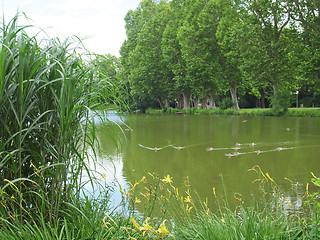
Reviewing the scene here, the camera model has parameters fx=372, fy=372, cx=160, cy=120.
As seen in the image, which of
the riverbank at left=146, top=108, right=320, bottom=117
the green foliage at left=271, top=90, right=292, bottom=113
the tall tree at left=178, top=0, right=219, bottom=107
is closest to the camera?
the riverbank at left=146, top=108, right=320, bottom=117

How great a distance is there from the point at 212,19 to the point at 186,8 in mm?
3814

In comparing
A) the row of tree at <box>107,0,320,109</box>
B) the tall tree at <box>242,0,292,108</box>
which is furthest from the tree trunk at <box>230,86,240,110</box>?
the tall tree at <box>242,0,292,108</box>

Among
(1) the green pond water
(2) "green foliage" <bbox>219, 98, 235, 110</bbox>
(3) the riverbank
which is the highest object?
(2) "green foliage" <bbox>219, 98, 235, 110</bbox>

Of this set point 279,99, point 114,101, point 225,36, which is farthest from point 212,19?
point 114,101

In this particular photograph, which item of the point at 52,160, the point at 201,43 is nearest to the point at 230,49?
the point at 201,43

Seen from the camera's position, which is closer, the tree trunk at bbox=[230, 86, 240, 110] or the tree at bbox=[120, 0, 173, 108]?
the tree trunk at bbox=[230, 86, 240, 110]

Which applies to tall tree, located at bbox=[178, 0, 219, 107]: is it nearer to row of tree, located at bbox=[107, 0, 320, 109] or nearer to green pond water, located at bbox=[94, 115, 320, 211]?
row of tree, located at bbox=[107, 0, 320, 109]

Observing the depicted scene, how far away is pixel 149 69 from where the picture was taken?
3716 cm

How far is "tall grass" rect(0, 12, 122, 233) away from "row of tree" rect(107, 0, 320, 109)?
19.7 m

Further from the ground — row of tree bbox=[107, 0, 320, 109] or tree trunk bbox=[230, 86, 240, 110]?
row of tree bbox=[107, 0, 320, 109]

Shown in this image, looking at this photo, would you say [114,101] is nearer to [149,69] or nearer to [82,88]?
[82,88]

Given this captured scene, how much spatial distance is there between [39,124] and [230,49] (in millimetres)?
27282

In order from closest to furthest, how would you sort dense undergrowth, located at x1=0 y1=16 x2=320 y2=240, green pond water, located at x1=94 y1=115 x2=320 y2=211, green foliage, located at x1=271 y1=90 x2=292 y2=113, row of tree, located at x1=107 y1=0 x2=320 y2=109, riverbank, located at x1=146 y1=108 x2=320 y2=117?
dense undergrowth, located at x1=0 y1=16 x2=320 y2=240
green pond water, located at x1=94 y1=115 x2=320 y2=211
riverbank, located at x1=146 y1=108 x2=320 y2=117
row of tree, located at x1=107 y1=0 x2=320 y2=109
green foliage, located at x1=271 y1=90 x2=292 y2=113

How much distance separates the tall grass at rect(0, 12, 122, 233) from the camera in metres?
2.08
